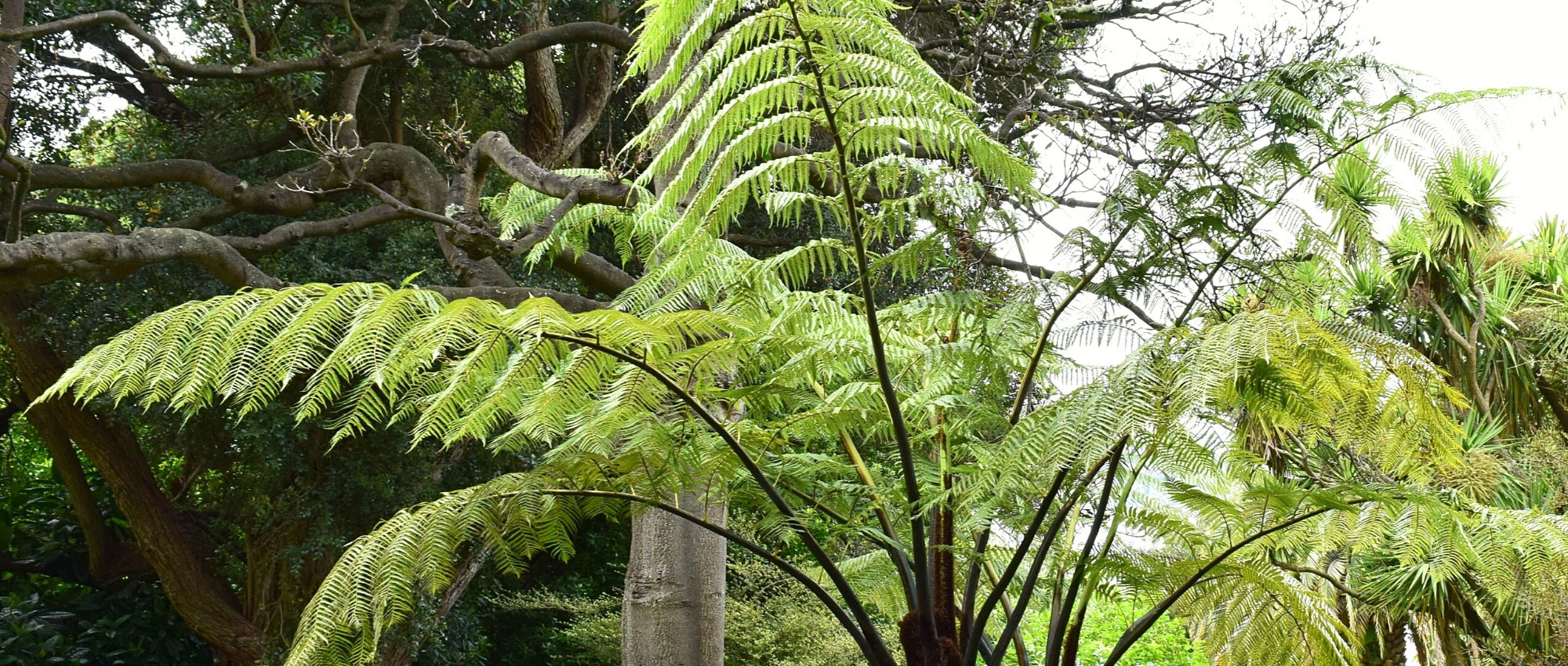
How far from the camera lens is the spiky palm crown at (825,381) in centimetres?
173

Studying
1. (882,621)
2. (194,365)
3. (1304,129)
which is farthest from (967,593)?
(882,621)

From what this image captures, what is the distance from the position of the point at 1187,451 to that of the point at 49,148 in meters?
6.25

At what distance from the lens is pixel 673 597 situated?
11.3 feet

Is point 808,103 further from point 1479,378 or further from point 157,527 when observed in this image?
point 1479,378

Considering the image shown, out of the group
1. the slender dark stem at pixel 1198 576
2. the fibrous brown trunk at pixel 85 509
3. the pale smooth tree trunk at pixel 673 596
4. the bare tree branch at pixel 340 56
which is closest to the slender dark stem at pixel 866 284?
the slender dark stem at pixel 1198 576

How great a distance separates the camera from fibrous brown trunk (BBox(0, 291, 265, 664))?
5676 mm

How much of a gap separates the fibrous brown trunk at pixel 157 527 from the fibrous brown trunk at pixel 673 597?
3.17 meters

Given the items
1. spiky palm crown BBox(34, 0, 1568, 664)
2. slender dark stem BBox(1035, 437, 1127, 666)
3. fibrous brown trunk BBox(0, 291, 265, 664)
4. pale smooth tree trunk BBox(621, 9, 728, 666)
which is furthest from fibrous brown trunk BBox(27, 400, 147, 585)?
slender dark stem BBox(1035, 437, 1127, 666)

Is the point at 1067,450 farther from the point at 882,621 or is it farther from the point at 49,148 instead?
the point at 49,148

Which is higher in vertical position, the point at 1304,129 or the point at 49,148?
the point at 49,148

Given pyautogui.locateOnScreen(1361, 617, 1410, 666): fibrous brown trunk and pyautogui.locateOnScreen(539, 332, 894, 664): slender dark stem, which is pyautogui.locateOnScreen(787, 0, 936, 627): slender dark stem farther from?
pyautogui.locateOnScreen(1361, 617, 1410, 666): fibrous brown trunk

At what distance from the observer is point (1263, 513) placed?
77.3 inches

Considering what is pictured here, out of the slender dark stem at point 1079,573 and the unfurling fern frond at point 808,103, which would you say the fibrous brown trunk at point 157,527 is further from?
the unfurling fern frond at point 808,103

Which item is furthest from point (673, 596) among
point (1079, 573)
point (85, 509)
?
point (85, 509)
